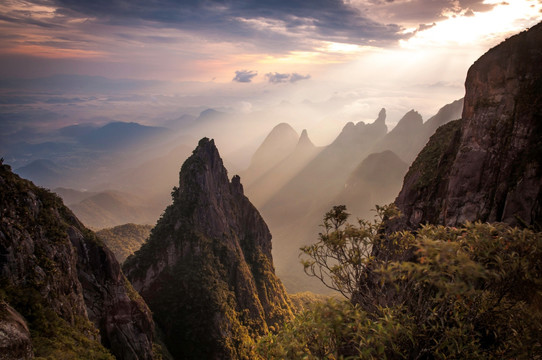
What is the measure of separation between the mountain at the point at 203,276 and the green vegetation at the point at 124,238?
4869 cm

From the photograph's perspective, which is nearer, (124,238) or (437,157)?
(437,157)

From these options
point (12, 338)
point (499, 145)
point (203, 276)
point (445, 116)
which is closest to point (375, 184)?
point (445, 116)

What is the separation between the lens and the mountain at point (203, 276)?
4662 cm

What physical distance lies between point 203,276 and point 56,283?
3519 cm

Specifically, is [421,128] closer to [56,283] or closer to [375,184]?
[375,184]

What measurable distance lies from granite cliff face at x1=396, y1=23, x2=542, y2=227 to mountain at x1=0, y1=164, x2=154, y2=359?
110 ft

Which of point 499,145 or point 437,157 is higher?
point 499,145

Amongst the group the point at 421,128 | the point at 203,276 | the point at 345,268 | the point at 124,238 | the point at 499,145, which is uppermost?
the point at 421,128

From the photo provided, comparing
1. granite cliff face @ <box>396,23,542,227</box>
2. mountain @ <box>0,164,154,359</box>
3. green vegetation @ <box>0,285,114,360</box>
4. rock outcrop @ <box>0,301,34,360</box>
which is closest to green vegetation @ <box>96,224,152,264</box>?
mountain @ <box>0,164,154,359</box>

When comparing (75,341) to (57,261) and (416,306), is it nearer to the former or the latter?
(57,261)

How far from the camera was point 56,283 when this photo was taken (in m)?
19.2

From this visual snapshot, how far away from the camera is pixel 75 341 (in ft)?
57.8

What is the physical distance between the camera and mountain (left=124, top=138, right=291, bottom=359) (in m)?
46.6

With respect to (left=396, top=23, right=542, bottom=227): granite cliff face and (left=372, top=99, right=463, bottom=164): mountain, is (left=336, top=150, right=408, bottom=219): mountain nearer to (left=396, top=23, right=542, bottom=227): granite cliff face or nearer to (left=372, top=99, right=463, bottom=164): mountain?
(left=372, top=99, right=463, bottom=164): mountain
